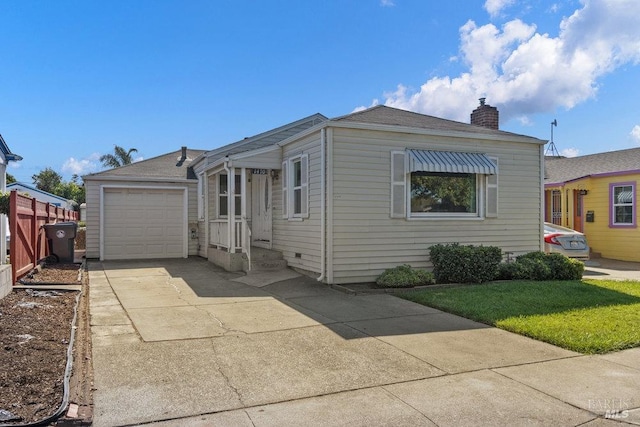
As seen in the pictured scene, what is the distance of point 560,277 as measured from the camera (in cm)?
1062

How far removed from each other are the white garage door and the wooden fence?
2291 mm

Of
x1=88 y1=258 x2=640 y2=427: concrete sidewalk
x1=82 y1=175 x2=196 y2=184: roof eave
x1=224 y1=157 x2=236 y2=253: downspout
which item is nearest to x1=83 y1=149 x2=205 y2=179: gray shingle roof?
x1=82 y1=175 x2=196 y2=184: roof eave

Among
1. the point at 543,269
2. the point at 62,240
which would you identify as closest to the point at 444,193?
the point at 543,269

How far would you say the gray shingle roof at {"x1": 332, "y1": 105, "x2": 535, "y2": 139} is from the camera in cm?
1034

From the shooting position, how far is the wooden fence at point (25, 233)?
844 cm

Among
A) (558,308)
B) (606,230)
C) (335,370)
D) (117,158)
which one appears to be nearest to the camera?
(335,370)

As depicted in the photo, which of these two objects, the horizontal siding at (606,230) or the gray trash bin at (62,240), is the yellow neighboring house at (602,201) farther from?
the gray trash bin at (62,240)

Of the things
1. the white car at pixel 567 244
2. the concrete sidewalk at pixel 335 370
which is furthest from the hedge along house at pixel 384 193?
the concrete sidewalk at pixel 335 370

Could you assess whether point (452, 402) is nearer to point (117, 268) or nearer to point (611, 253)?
point (117, 268)

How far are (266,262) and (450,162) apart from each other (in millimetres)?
4936

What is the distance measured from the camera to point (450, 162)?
1052cm

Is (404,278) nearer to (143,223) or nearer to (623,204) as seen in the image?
(143,223)

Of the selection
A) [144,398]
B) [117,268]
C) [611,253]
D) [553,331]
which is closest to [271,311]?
[144,398]

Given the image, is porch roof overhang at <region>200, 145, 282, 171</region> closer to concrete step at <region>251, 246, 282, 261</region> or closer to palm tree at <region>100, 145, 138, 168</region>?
concrete step at <region>251, 246, 282, 261</region>
